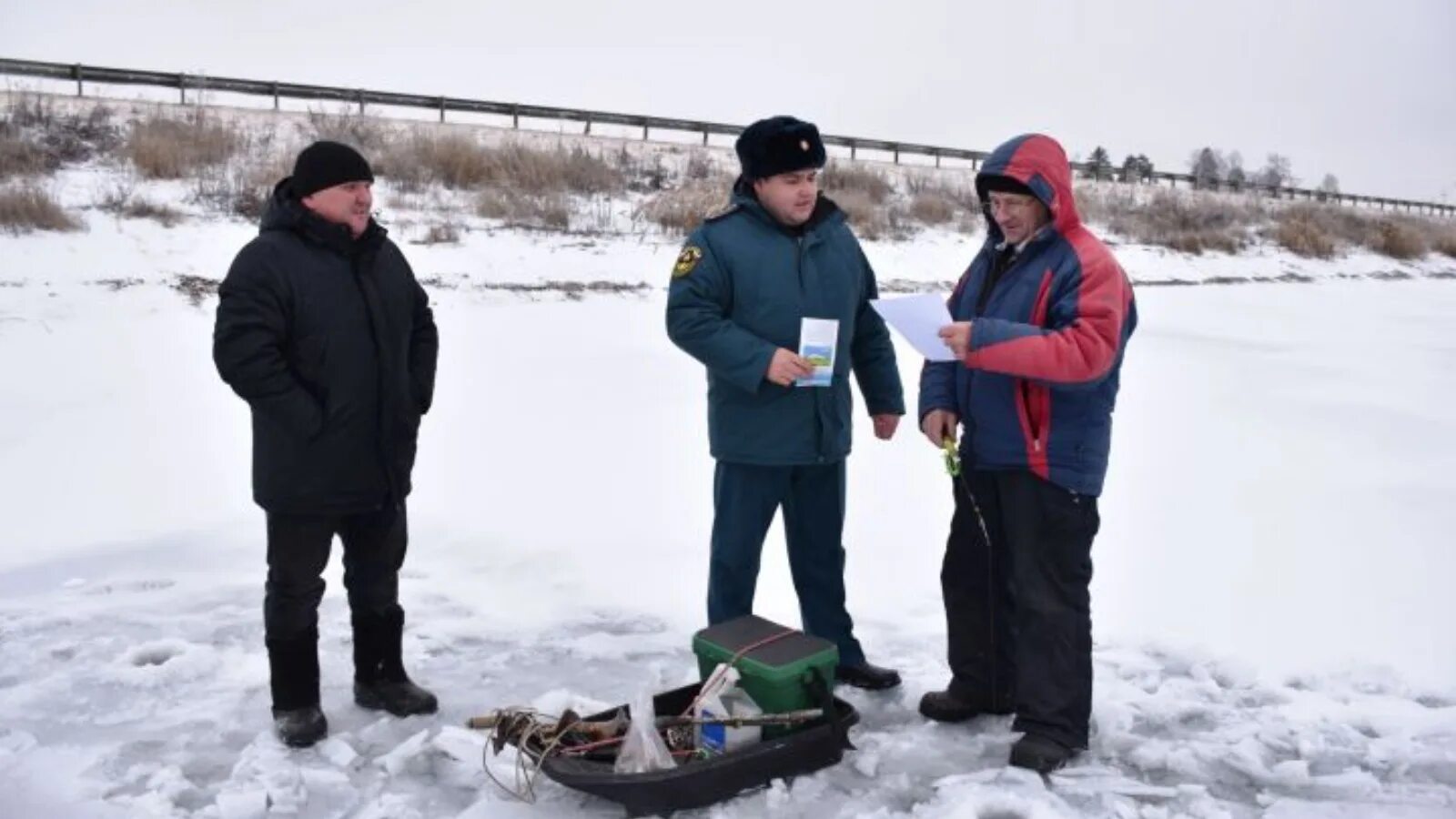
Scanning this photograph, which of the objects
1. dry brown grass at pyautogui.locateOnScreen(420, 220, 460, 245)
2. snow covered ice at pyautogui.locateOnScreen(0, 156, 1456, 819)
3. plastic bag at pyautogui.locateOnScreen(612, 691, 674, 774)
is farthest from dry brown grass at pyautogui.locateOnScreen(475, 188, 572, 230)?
plastic bag at pyautogui.locateOnScreen(612, 691, 674, 774)

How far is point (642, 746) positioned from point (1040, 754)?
1135 mm

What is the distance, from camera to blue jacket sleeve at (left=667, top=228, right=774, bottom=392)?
350 centimetres

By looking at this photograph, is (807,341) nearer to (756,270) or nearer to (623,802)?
(756,270)

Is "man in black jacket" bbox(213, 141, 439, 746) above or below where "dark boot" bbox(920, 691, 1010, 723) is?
above

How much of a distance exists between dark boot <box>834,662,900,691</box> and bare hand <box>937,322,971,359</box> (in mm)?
1256

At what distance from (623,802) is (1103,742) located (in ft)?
4.85

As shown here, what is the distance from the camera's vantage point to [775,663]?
324cm

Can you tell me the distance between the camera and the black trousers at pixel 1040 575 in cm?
332

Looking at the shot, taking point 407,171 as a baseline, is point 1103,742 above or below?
below

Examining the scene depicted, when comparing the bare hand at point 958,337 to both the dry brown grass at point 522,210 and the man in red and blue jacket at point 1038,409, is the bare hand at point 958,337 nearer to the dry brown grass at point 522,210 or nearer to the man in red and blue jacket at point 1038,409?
the man in red and blue jacket at point 1038,409

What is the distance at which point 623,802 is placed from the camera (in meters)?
3.02

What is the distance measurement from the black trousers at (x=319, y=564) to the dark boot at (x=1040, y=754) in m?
1.97

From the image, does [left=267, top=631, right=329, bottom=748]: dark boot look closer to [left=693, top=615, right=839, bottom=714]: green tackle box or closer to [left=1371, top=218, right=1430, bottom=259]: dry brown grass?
[left=693, top=615, right=839, bottom=714]: green tackle box

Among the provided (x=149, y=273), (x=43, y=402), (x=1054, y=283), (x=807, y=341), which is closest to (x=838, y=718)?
(x=807, y=341)
